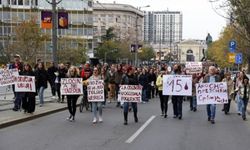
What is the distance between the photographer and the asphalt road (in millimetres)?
11938

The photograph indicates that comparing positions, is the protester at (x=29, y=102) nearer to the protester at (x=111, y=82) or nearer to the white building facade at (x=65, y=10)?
the protester at (x=111, y=82)

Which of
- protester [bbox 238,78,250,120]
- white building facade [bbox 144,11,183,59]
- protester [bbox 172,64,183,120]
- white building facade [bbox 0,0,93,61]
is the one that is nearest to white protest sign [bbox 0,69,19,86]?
protester [bbox 172,64,183,120]

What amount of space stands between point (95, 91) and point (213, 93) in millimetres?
3834

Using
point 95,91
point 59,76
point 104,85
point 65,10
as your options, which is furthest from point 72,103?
point 65,10

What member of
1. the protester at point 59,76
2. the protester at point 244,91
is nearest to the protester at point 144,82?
the protester at point 59,76

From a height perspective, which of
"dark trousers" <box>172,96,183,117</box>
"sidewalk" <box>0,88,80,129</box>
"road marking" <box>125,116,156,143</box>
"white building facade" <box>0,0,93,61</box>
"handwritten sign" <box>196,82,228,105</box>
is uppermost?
"white building facade" <box>0,0,93,61</box>

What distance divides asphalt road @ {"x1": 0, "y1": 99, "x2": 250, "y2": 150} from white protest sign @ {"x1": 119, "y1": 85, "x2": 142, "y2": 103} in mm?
761

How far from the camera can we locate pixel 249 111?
21.6 m

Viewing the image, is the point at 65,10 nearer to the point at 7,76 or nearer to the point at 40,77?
the point at 40,77

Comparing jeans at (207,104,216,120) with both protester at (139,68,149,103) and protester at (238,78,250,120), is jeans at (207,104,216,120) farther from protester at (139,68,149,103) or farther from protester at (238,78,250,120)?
protester at (139,68,149,103)

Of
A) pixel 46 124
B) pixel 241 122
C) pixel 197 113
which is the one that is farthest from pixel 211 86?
pixel 46 124

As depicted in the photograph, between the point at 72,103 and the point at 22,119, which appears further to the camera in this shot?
the point at 72,103

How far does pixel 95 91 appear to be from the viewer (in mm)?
17172

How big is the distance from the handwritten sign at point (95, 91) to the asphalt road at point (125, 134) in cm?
75
